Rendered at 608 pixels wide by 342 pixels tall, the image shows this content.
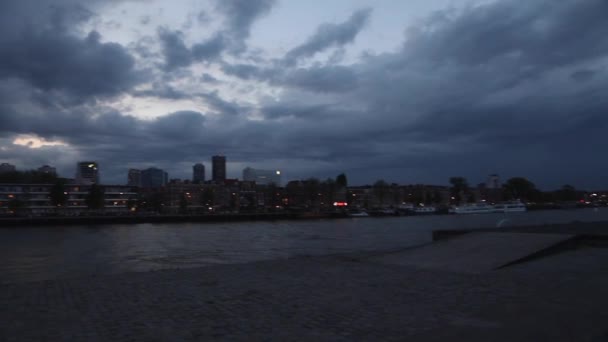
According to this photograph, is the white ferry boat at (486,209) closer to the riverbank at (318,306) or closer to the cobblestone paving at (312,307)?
the riverbank at (318,306)

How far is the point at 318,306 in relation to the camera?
9078 mm

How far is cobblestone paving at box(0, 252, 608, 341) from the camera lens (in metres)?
6.88

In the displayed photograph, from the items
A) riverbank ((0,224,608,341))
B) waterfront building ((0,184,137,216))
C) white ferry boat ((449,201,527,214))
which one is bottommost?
white ferry boat ((449,201,527,214))

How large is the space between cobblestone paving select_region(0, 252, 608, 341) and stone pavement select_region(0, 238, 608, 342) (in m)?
0.02

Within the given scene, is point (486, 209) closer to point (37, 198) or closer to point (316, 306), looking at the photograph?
point (37, 198)

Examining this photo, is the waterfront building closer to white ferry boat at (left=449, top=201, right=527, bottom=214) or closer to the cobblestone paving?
white ferry boat at (left=449, top=201, right=527, bottom=214)

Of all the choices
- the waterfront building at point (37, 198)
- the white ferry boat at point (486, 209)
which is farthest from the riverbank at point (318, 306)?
the white ferry boat at point (486, 209)

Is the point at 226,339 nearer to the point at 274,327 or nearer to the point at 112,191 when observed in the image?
the point at 274,327

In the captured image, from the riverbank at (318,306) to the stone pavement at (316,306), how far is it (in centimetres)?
2

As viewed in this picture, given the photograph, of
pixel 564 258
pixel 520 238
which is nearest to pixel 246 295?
pixel 564 258

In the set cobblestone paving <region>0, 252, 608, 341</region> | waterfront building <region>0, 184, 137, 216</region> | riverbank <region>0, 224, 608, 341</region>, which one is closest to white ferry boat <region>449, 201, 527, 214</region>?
waterfront building <region>0, 184, 137, 216</region>

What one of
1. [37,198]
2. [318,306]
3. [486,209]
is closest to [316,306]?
[318,306]

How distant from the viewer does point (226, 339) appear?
6.82 meters

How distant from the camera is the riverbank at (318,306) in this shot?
22.6 feet
